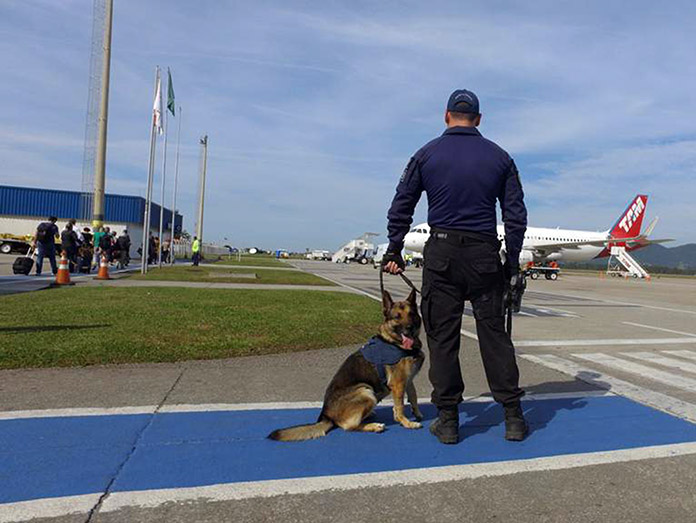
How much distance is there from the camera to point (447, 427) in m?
3.58

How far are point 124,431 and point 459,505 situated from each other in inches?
88.7

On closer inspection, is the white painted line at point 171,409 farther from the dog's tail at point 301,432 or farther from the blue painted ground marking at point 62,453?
the dog's tail at point 301,432

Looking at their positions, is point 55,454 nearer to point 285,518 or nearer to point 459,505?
point 285,518

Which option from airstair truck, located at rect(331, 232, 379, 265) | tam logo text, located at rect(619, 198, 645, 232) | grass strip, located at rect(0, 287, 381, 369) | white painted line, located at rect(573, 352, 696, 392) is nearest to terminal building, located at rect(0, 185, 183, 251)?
airstair truck, located at rect(331, 232, 379, 265)

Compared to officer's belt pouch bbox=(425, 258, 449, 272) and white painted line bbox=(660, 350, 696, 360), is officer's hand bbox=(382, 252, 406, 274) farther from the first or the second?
white painted line bbox=(660, 350, 696, 360)

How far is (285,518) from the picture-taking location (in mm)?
2439

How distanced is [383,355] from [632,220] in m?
53.3

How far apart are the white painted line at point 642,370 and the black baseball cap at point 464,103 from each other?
3.85 m

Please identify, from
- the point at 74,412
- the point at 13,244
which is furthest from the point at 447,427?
the point at 13,244

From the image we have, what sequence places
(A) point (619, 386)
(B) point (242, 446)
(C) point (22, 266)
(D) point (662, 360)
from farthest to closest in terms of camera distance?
(C) point (22, 266)
(D) point (662, 360)
(A) point (619, 386)
(B) point (242, 446)

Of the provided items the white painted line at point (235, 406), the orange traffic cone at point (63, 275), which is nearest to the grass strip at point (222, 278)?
the orange traffic cone at point (63, 275)

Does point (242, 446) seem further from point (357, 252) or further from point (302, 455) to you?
point (357, 252)

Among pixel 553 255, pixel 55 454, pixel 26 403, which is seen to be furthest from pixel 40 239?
pixel 553 255

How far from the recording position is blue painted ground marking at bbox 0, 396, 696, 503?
2818 mm
